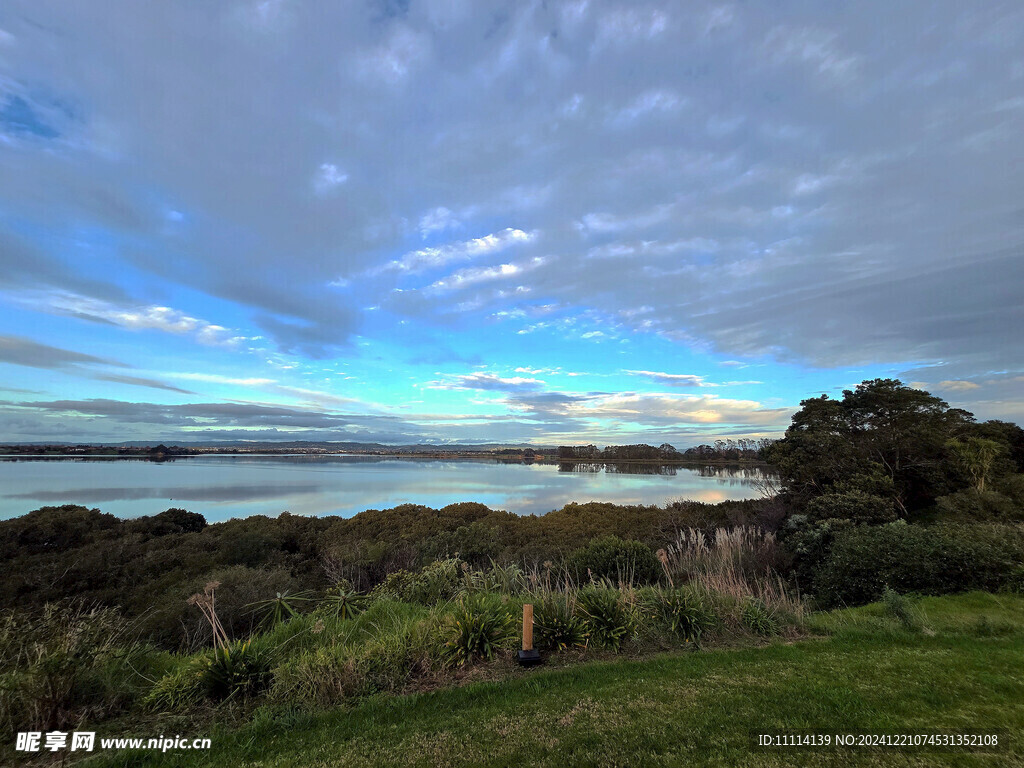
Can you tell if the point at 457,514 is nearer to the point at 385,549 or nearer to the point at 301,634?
the point at 385,549

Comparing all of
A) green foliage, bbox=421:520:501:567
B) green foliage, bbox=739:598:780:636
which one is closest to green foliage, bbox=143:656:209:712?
green foliage, bbox=739:598:780:636

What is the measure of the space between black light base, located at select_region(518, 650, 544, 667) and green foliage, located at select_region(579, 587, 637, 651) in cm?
106

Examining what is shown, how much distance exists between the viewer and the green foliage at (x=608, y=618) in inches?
234

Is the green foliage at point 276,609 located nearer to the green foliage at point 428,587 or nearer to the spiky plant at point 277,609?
the spiky plant at point 277,609

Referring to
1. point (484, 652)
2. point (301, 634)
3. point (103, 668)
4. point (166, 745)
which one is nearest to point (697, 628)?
point (484, 652)

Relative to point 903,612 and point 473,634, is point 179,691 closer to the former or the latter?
point 473,634

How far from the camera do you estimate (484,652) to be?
18.0 ft

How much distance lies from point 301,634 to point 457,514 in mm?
15146

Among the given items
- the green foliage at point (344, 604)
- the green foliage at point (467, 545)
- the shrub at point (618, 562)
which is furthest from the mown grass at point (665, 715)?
the green foliage at point (467, 545)

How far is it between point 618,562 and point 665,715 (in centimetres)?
686

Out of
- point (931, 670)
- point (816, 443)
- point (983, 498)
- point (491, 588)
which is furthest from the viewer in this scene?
point (816, 443)

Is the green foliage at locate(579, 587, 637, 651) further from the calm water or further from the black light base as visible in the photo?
the calm water

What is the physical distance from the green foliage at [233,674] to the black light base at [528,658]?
9.46 feet

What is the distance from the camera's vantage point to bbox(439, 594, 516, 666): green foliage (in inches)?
210
